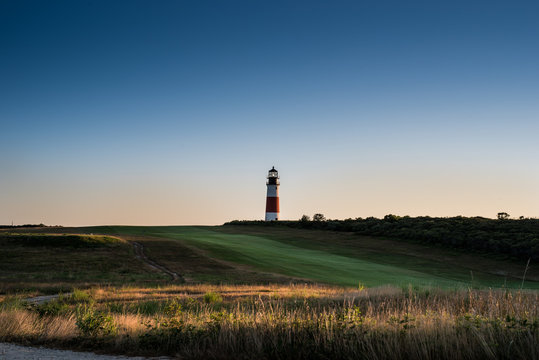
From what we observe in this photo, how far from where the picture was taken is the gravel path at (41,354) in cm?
765

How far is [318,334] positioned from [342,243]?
51.7 meters

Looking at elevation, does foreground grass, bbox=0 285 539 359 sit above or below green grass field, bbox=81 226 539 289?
above

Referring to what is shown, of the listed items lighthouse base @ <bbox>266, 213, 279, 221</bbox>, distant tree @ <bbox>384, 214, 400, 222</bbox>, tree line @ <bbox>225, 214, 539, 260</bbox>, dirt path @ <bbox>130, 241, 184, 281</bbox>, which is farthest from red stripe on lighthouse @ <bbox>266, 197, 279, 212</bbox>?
dirt path @ <bbox>130, 241, 184, 281</bbox>

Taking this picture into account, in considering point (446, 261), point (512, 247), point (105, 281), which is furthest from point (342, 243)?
point (105, 281)

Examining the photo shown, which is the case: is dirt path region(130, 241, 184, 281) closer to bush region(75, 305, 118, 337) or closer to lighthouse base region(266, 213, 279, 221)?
bush region(75, 305, 118, 337)

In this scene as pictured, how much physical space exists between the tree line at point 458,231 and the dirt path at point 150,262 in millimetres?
34355

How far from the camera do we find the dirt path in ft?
99.2

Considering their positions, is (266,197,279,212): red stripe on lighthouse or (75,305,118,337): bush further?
(266,197,279,212): red stripe on lighthouse

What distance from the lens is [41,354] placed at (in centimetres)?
800

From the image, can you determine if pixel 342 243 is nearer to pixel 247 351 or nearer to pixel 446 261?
pixel 446 261

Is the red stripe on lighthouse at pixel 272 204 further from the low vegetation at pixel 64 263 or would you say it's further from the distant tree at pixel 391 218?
the low vegetation at pixel 64 263

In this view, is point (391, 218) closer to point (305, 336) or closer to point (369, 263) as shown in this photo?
point (369, 263)

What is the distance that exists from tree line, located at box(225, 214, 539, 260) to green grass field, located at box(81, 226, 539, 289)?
254cm

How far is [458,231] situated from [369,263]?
64.3ft
